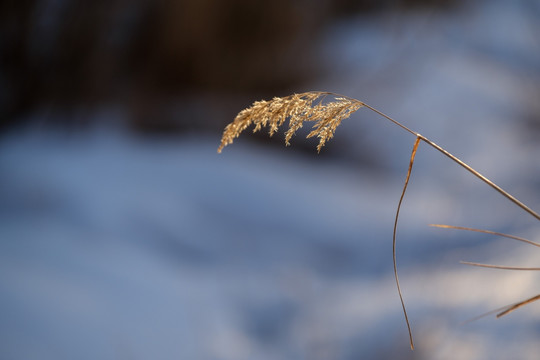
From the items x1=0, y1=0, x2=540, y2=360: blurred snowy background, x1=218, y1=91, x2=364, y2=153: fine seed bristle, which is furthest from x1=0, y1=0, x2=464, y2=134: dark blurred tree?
x1=218, y1=91, x2=364, y2=153: fine seed bristle

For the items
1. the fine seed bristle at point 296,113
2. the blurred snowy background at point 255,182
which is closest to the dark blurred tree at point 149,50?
the blurred snowy background at point 255,182

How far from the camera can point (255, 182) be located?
321cm

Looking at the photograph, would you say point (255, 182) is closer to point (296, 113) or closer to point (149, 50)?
point (149, 50)

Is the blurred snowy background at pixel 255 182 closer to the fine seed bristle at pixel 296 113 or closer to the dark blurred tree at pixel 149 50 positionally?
the dark blurred tree at pixel 149 50

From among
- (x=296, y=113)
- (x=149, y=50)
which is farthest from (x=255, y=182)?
(x=296, y=113)

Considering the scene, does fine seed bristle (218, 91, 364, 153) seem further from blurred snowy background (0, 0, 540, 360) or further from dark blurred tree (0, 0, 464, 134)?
dark blurred tree (0, 0, 464, 134)

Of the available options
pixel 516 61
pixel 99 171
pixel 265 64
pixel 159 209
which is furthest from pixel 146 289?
pixel 516 61

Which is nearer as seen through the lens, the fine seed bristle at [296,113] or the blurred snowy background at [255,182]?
the fine seed bristle at [296,113]

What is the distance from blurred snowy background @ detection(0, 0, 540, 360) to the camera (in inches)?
110

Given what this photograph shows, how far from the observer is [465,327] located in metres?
2.87

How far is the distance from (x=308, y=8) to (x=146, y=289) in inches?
81.0

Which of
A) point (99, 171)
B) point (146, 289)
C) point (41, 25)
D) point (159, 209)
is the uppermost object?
point (41, 25)

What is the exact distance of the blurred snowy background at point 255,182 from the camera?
2793 mm

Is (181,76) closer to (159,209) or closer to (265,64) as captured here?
(265,64)
